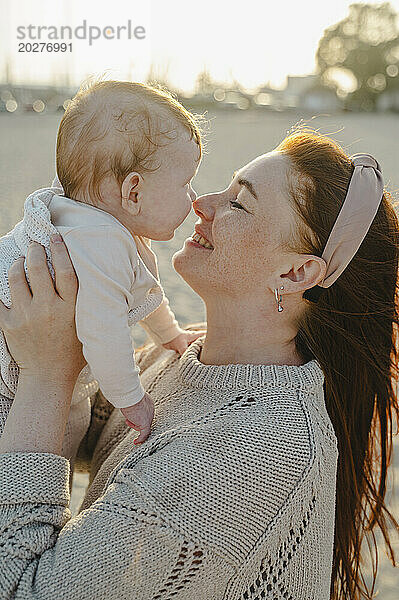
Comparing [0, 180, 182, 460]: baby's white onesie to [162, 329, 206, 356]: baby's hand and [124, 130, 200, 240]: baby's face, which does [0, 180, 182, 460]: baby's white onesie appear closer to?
[124, 130, 200, 240]: baby's face

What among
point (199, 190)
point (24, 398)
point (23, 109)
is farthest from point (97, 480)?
point (23, 109)

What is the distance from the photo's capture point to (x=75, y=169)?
206cm

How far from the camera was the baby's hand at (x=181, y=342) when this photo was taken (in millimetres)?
2521

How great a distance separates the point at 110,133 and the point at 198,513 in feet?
3.25

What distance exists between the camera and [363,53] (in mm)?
52719

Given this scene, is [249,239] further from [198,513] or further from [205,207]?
[198,513]

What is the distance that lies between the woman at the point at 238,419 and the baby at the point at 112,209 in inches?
2.8

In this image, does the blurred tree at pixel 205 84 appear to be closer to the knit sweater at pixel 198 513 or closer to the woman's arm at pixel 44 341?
the woman's arm at pixel 44 341

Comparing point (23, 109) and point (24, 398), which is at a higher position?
point (24, 398)

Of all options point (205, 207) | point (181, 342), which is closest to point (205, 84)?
point (181, 342)

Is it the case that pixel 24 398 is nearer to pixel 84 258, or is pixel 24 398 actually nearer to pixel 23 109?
pixel 84 258

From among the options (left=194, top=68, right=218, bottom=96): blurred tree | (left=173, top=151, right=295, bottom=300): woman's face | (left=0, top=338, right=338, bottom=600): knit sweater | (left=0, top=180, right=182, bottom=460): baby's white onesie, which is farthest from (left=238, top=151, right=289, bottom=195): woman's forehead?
(left=194, top=68, right=218, bottom=96): blurred tree

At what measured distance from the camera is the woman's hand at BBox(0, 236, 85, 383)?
198 centimetres

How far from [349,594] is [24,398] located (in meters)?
1.30
